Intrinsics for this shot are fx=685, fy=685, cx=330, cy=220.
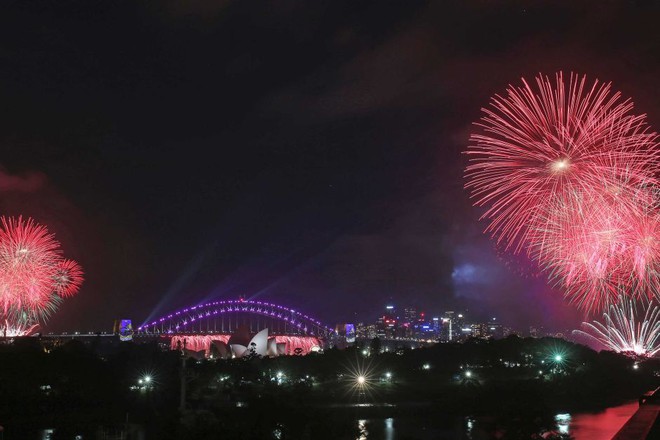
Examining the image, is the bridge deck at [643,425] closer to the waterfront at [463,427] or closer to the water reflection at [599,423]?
the waterfront at [463,427]

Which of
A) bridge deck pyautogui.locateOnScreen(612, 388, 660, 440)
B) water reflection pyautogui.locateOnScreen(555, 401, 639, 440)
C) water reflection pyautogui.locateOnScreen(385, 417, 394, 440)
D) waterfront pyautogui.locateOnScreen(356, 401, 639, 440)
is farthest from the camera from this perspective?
water reflection pyautogui.locateOnScreen(555, 401, 639, 440)

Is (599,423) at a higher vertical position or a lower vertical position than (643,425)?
lower

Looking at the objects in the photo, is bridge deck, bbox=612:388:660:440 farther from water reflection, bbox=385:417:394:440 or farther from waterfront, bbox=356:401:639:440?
water reflection, bbox=385:417:394:440

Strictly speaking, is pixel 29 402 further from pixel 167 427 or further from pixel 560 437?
pixel 560 437

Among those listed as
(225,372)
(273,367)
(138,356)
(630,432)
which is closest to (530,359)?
(273,367)

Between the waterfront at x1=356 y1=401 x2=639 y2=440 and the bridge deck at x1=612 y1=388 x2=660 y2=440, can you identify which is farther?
the waterfront at x1=356 y1=401 x2=639 y2=440

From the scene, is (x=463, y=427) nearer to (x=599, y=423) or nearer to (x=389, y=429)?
(x=389, y=429)

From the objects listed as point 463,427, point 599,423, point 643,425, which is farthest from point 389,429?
point 643,425

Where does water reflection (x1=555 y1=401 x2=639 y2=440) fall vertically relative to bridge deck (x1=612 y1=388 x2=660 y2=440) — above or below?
below

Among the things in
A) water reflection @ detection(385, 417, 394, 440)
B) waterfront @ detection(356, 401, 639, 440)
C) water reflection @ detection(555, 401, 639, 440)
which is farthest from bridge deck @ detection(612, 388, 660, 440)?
water reflection @ detection(555, 401, 639, 440)

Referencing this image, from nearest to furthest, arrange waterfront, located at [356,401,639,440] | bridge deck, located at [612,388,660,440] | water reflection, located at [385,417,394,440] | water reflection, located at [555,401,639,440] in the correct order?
bridge deck, located at [612,388,660,440] < water reflection, located at [385,417,394,440] < waterfront, located at [356,401,639,440] < water reflection, located at [555,401,639,440]

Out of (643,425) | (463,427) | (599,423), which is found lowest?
(599,423)
